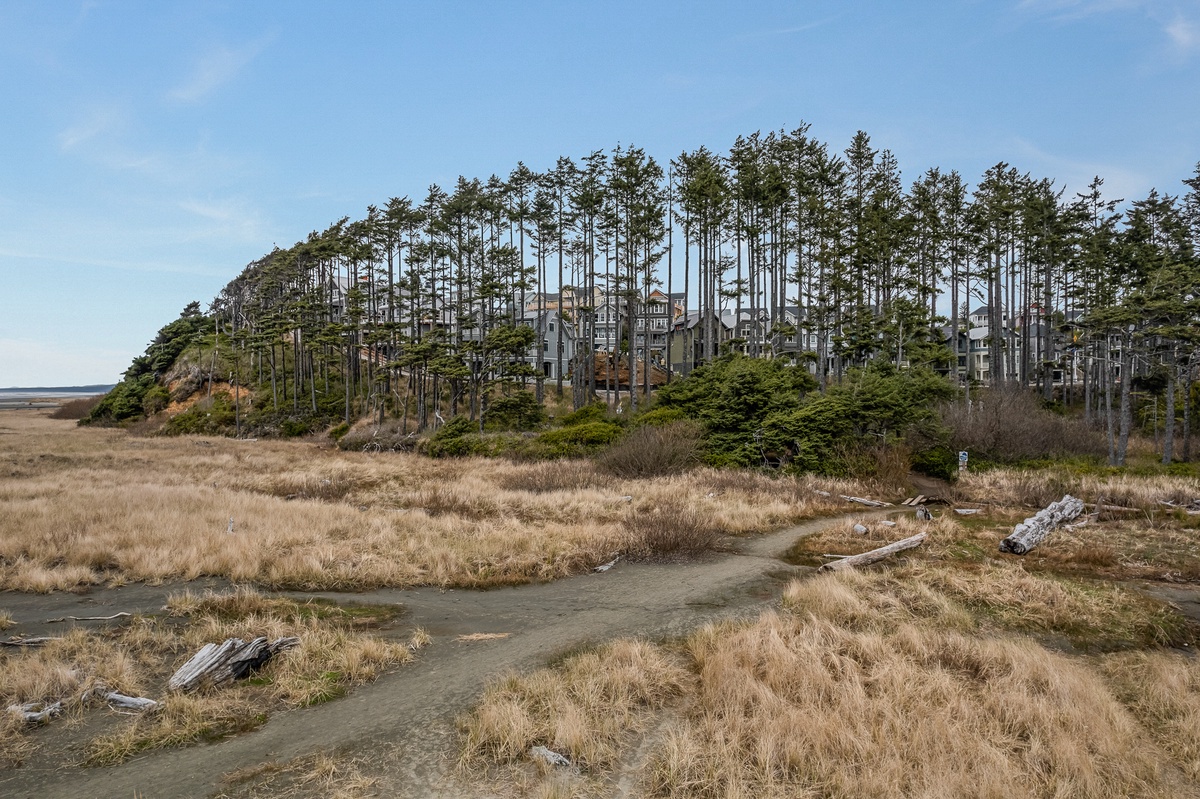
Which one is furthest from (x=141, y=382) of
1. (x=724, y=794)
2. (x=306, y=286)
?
(x=724, y=794)

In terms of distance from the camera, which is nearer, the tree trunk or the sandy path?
the sandy path

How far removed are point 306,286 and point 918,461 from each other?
194 feet

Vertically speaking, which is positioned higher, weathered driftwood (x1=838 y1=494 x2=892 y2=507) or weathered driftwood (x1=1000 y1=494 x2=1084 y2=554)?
weathered driftwood (x1=1000 y1=494 x2=1084 y2=554)

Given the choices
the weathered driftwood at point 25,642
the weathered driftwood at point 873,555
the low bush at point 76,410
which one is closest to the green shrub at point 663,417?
the weathered driftwood at point 873,555

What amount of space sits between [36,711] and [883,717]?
971cm

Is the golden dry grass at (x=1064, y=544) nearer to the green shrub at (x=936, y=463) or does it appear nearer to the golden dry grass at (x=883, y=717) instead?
the golden dry grass at (x=883, y=717)

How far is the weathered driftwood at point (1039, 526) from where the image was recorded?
1542cm

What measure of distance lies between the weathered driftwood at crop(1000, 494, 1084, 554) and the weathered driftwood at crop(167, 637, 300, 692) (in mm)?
16723

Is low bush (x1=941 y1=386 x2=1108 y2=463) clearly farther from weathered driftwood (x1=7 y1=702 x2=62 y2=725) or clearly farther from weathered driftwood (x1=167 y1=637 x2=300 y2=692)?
weathered driftwood (x1=7 y1=702 x2=62 y2=725)

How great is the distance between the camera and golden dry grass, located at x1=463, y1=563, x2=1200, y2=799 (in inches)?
226

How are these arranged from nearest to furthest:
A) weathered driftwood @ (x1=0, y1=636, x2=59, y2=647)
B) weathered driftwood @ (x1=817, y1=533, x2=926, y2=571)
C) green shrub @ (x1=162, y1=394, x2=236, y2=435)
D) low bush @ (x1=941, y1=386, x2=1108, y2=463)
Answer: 1. weathered driftwood @ (x1=0, y1=636, x2=59, y2=647)
2. weathered driftwood @ (x1=817, y1=533, x2=926, y2=571)
3. low bush @ (x1=941, y1=386, x2=1108, y2=463)
4. green shrub @ (x1=162, y1=394, x2=236, y2=435)

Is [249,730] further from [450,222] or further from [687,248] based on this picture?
[450,222]

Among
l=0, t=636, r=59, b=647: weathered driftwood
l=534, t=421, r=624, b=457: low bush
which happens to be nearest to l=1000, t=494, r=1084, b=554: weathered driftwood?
l=534, t=421, r=624, b=457: low bush

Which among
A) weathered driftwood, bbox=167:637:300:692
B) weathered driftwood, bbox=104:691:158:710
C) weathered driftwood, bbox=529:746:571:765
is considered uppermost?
weathered driftwood, bbox=167:637:300:692
